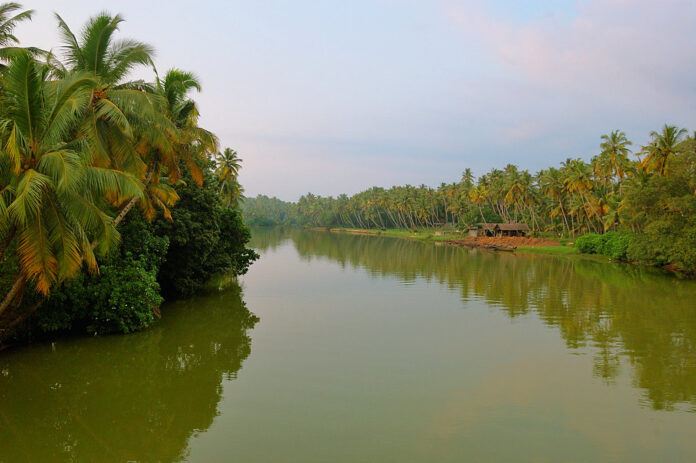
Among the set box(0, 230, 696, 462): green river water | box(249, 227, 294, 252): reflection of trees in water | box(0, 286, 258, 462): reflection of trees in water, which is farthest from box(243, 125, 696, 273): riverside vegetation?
box(0, 286, 258, 462): reflection of trees in water

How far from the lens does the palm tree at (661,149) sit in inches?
1328

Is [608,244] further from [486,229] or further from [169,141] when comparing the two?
[169,141]

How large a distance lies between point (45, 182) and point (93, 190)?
60.3 inches

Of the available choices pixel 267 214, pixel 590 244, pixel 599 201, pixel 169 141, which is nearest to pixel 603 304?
pixel 169 141

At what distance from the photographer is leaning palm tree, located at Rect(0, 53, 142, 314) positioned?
812 cm

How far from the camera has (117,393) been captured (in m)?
10.4

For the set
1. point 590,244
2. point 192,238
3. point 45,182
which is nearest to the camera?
point 45,182

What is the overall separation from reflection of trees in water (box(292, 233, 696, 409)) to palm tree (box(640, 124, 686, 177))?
306 inches

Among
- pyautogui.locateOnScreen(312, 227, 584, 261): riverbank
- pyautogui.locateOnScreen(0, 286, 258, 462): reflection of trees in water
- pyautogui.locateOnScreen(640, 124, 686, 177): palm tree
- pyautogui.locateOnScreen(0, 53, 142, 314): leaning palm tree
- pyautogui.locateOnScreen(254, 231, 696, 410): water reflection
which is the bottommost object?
pyautogui.locateOnScreen(0, 286, 258, 462): reflection of trees in water

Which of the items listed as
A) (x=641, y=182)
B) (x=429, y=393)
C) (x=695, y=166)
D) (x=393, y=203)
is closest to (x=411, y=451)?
(x=429, y=393)

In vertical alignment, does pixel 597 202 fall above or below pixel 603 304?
above

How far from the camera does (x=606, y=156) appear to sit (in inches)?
1946

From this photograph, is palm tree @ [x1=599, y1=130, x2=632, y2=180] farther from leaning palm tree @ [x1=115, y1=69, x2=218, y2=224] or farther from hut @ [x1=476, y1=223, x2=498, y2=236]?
leaning palm tree @ [x1=115, y1=69, x2=218, y2=224]

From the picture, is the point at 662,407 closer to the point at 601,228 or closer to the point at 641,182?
the point at 641,182
